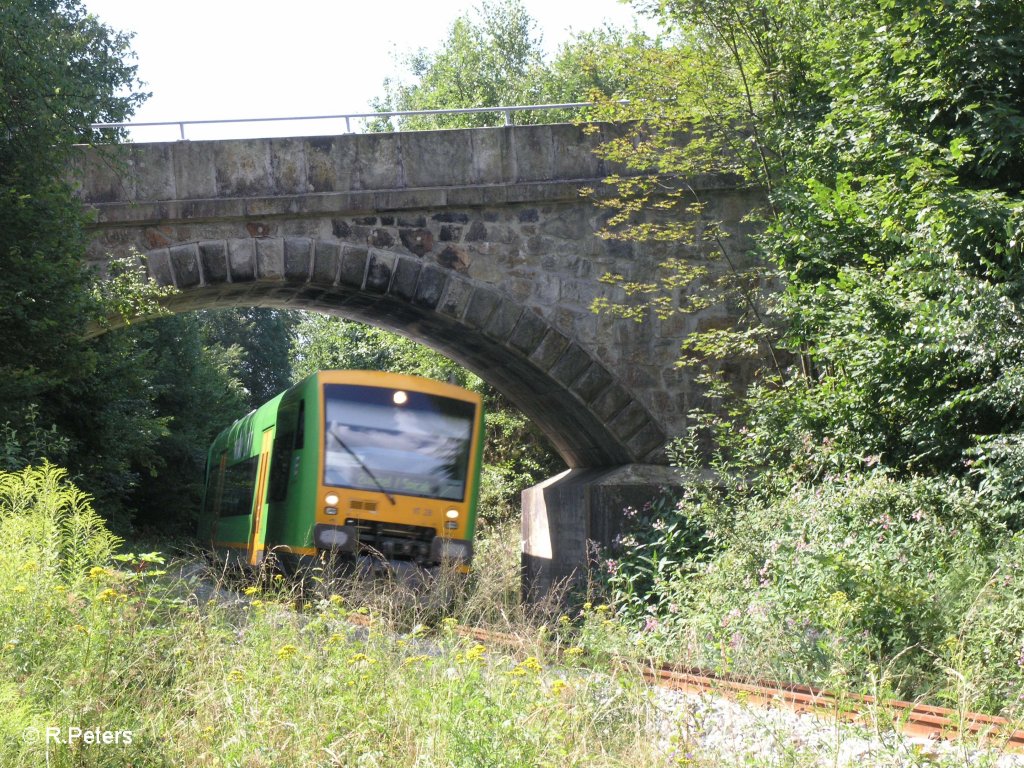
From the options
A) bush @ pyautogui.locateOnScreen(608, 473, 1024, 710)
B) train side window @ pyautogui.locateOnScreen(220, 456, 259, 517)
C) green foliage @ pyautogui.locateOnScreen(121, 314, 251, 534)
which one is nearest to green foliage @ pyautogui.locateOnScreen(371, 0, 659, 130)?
green foliage @ pyautogui.locateOnScreen(121, 314, 251, 534)

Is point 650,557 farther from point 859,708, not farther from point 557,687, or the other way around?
point 557,687

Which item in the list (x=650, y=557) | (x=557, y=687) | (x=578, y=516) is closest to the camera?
(x=557, y=687)

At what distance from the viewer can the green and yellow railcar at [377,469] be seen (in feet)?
36.6

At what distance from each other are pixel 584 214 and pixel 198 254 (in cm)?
421

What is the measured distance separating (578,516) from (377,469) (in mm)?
2856

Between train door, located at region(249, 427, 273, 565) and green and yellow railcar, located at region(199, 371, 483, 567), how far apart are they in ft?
1.30

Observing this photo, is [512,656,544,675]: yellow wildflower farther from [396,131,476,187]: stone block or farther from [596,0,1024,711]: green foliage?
[396,131,476,187]: stone block

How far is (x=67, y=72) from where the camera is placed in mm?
11227

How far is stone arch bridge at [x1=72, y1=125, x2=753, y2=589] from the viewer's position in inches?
482

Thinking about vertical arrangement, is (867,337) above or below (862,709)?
above

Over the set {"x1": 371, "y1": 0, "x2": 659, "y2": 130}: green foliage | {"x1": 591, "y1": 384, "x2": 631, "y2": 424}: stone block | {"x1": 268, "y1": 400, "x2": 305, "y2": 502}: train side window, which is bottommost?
{"x1": 268, "y1": 400, "x2": 305, "y2": 502}: train side window

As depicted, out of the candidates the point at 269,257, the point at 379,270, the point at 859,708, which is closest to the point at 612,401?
the point at 379,270

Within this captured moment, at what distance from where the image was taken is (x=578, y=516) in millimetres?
13297

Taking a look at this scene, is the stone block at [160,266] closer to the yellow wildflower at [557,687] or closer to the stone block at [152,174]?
the stone block at [152,174]
